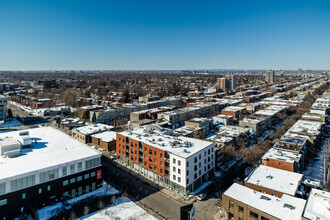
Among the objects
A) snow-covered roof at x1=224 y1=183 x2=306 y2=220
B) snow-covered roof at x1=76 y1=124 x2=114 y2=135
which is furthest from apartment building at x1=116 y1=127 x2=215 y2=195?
snow-covered roof at x1=76 y1=124 x2=114 y2=135

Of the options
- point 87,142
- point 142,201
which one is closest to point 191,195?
point 142,201

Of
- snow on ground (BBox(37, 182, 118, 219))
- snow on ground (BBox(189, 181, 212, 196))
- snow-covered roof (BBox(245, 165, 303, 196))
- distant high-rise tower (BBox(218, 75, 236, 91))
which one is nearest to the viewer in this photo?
snow on ground (BBox(37, 182, 118, 219))

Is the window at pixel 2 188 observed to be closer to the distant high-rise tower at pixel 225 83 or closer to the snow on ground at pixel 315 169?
the snow on ground at pixel 315 169

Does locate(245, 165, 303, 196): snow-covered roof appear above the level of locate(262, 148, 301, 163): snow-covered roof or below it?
below

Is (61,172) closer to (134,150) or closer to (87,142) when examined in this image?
(134,150)

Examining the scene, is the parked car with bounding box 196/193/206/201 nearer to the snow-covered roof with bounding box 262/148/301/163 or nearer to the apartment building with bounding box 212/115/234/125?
the snow-covered roof with bounding box 262/148/301/163

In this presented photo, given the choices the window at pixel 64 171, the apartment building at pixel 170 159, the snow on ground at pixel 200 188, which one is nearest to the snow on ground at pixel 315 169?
the apartment building at pixel 170 159
